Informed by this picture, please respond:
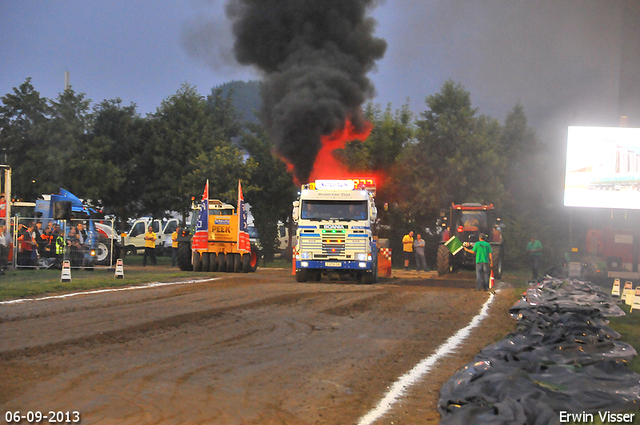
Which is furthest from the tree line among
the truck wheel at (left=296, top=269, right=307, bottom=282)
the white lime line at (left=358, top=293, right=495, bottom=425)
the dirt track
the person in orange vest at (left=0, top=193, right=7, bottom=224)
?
the white lime line at (left=358, top=293, right=495, bottom=425)

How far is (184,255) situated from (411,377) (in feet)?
63.2

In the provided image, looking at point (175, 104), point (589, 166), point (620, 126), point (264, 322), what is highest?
point (175, 104)

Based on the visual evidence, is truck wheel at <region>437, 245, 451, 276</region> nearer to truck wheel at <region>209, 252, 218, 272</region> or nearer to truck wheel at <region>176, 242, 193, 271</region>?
truck wheel at <region>209, 252, 218, 272</region>

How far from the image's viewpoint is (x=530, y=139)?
42312mm

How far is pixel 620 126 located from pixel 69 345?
23.7 metres

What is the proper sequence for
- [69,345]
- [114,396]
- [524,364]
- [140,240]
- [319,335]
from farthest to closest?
[140,240], [319,335], [69,345], [524,364], [114,396]

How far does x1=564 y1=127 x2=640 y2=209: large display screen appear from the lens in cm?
2375

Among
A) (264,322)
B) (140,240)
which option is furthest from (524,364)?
(140,240)

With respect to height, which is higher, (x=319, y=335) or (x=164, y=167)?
(x=164, y=167)

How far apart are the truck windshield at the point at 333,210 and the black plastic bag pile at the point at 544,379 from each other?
10.5m

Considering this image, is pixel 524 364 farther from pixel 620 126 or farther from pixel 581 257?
pixel 620 126

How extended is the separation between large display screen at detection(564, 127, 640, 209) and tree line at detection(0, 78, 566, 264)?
8.81m

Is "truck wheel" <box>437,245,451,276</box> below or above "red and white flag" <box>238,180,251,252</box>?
below

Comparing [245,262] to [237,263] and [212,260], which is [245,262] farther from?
[212,260]
